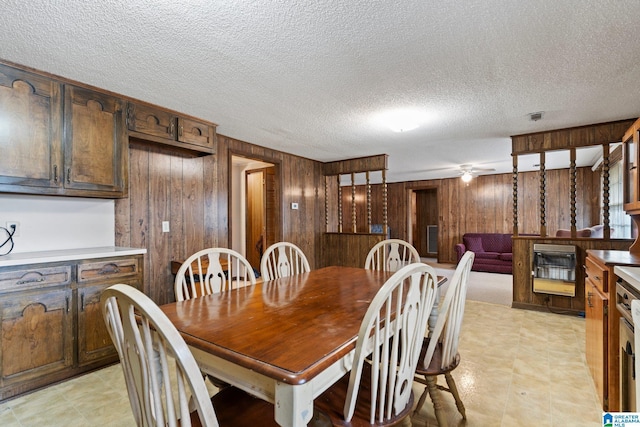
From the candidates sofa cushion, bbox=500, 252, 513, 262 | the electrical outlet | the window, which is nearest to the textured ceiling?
the electrical outlet

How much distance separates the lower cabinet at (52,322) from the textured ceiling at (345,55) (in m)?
1.41

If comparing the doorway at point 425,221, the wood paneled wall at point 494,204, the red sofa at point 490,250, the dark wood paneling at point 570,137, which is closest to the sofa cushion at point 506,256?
the red sofa at point 490,250

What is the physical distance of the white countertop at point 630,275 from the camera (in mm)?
1232

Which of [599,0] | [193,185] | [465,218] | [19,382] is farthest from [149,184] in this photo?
[465,218]

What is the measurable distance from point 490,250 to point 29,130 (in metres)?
7.81

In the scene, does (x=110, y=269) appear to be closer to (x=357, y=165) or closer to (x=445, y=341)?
(x=445, y=341)

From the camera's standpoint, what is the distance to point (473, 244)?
6941 mm

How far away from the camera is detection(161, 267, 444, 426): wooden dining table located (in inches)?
33.7

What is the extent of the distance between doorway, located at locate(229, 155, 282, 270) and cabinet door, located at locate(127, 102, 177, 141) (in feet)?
7.81

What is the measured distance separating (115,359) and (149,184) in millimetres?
1582

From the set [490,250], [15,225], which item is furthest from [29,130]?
[490,250]

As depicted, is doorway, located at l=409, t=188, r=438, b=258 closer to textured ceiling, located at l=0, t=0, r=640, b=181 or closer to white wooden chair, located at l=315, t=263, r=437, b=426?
textured ceiling, located at l=0, t=0, r=640, b=181

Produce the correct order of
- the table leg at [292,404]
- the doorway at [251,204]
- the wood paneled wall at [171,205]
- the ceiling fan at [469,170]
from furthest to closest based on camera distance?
1. the ceiling fan at [469,170]
2. the doorway at [251,204]
3. the wood paneled wall at [171,205]
4. the table leg at [292,404]

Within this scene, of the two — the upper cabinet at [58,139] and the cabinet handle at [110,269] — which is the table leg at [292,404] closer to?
the cabinet handle at [110,269]
